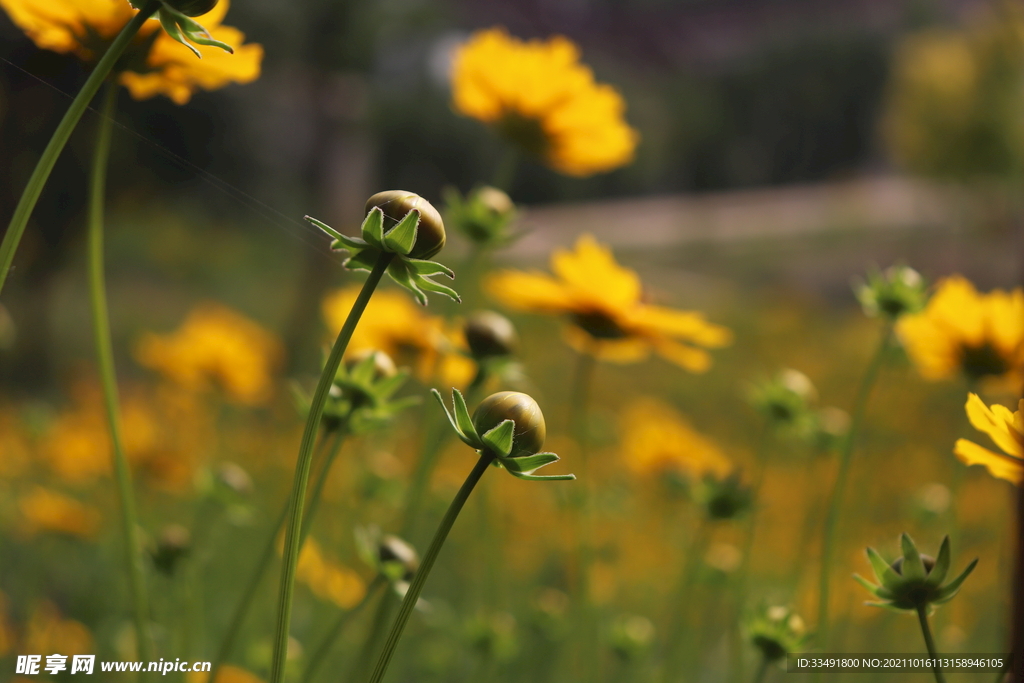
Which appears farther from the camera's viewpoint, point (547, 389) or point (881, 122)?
point (881, 122)

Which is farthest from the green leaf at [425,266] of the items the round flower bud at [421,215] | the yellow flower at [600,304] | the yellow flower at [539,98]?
the yellow flower at [539,98]

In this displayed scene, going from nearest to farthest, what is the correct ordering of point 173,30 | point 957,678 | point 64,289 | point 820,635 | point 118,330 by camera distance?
point 173,30 < point 820,635 < point 957,678 < point 64,289 < point 118,330

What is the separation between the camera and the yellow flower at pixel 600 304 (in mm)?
456

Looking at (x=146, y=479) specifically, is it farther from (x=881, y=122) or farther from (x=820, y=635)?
(x=881, y=122)

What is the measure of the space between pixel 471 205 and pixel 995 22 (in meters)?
5.65

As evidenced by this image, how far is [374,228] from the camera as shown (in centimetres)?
20

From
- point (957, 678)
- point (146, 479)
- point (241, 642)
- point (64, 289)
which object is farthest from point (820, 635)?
point (64, 289)

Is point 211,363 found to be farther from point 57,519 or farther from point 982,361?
point 982,361

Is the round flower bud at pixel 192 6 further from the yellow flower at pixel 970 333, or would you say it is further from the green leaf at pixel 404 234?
the yellow flower at pixel 970 333

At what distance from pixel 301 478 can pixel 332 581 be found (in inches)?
15.8

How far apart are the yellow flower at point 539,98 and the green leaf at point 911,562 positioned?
37 cm

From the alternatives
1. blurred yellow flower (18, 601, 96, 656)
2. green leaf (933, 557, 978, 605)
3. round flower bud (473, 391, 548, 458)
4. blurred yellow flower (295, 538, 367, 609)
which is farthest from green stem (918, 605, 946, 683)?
blurred yellow flower (18, 601, 96, 656)

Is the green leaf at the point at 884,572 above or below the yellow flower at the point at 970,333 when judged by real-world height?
below

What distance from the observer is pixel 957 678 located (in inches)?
22.3
